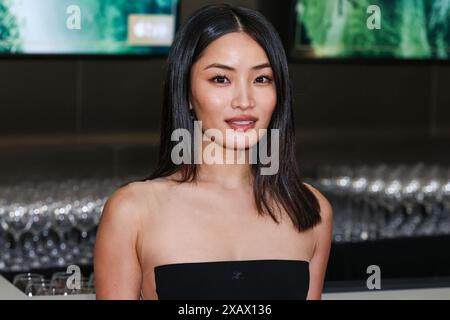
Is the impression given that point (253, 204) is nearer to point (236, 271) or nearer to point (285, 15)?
point (236, 271)

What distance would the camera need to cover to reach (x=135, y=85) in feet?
18.6

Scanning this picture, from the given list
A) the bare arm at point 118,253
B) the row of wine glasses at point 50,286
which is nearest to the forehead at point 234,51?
the bare arm at point 118,253

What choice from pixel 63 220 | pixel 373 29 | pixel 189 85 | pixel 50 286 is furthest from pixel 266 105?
pixel 373 29

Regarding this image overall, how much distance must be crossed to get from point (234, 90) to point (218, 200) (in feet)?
0.89

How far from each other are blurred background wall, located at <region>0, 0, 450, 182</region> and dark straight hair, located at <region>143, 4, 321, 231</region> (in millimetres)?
2726

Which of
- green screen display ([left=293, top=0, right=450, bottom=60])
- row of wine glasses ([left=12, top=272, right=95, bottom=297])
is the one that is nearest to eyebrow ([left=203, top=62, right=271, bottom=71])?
row of wine glasses ([left=12, top=272, right=95, bottom=297])

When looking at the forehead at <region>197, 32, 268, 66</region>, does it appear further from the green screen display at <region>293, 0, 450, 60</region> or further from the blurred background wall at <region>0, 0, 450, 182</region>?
the green screen display at <region>293, 0, 450, 60</region>

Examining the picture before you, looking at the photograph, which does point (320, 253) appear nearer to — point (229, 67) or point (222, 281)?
point (222, 281)

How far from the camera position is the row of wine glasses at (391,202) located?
Result: 17.0ft

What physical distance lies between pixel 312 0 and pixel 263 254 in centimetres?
327

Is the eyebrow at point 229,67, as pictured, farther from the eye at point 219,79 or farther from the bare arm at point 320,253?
the bare arm at point 320,253

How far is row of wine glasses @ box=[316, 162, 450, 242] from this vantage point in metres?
5.18
